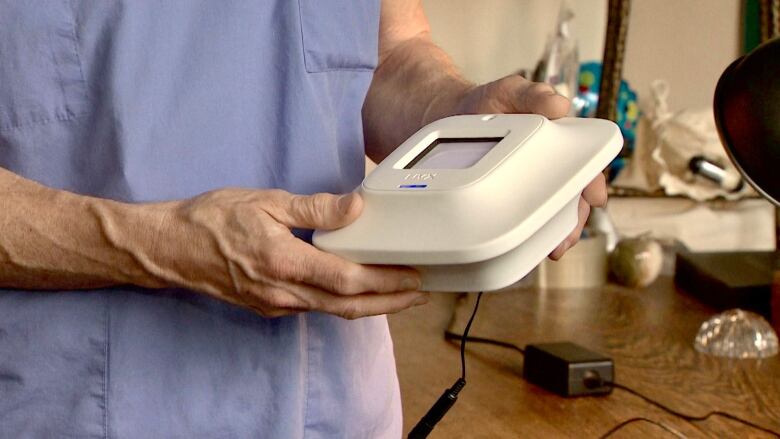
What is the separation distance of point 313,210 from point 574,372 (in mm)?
510

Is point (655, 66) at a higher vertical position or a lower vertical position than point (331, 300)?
lower

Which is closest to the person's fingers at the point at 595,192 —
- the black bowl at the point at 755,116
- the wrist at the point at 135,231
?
the black bowl at the point at 755,116

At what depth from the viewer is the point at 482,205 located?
633 millimetres

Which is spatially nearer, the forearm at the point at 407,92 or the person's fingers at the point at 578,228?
the person's fingers at the point at 578,228

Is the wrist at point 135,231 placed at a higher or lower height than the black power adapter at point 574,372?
higher

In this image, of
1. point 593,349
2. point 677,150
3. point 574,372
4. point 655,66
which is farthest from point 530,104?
point 655,66

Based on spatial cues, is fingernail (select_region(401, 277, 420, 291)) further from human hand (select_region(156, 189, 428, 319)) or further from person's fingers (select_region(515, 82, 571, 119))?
person's fingers (select_region(515, 82, 571, 119))

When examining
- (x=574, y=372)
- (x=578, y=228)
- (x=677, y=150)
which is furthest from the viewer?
(x=677, y=150)

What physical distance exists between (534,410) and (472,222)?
0.48m

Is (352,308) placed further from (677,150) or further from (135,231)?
(677,150)

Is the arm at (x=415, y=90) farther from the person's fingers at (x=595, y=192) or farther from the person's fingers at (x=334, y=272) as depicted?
the person's fingers at (x=334, y=272)

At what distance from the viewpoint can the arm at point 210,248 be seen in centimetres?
65

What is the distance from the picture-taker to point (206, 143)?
74 cm

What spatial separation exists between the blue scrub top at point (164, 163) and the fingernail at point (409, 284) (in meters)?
0.16
